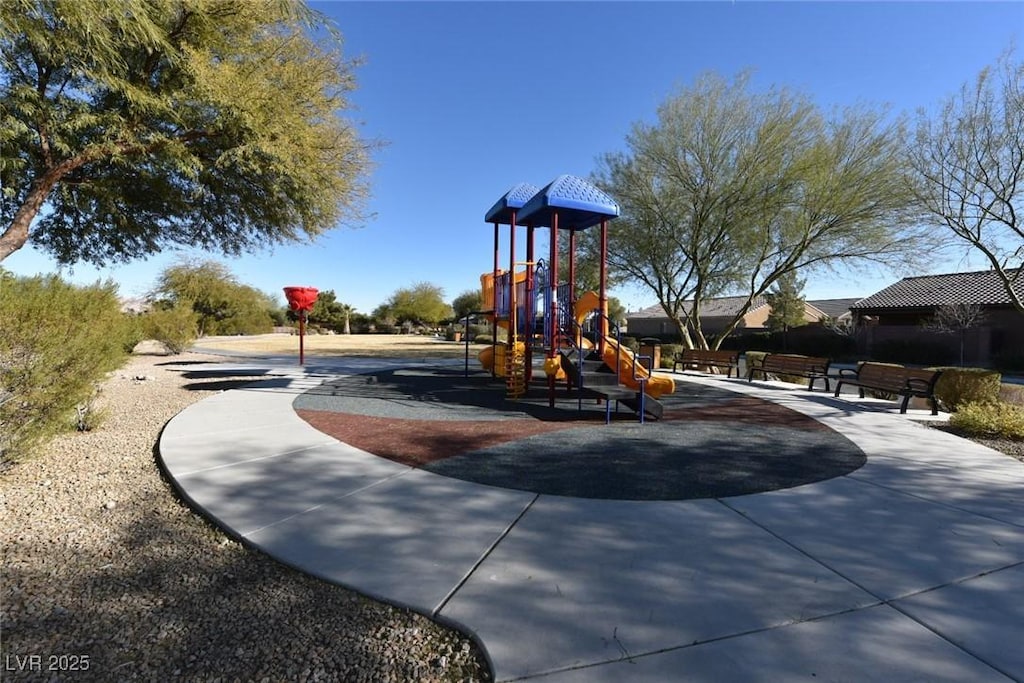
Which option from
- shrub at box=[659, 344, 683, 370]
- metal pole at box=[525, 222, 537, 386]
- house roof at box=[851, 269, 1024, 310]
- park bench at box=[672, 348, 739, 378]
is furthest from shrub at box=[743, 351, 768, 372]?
house roof at box=[851, 269, 1024, 310]

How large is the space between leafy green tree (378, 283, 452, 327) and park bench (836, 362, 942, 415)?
55.4 metres

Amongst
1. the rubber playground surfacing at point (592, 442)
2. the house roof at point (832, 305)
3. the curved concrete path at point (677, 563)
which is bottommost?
the curved concrete path at point (677, 563)

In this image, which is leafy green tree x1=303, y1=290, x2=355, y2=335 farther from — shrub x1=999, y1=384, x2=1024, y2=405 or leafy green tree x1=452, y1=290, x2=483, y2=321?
shrub x1=999, y1=384, x2=1024, y2=405

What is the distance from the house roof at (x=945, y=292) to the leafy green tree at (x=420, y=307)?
4543cm

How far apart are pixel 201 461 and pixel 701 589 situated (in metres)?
4.90

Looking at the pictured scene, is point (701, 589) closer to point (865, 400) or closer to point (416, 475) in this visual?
point (416, 475)

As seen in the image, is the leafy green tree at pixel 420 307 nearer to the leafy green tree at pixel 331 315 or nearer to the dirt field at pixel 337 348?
the leafy green tree at pixel 331 315

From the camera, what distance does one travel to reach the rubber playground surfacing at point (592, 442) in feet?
14.9

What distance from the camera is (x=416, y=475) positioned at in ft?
15.3

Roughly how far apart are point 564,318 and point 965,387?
7203mm

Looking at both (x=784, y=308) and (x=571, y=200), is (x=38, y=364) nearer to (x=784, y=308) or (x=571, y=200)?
(x=571, y=200)

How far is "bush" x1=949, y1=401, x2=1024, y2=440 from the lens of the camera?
21.3ft

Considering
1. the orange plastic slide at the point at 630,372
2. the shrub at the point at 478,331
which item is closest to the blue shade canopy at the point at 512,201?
the orange plastic slide at the point at 630,372

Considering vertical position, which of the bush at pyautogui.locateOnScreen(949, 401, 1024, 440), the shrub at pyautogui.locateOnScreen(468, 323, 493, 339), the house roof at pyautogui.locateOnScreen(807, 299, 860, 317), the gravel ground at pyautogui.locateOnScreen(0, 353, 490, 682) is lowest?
the gravel ground at pyautogui.locateOnScreen(0, 353, 490, 682)
